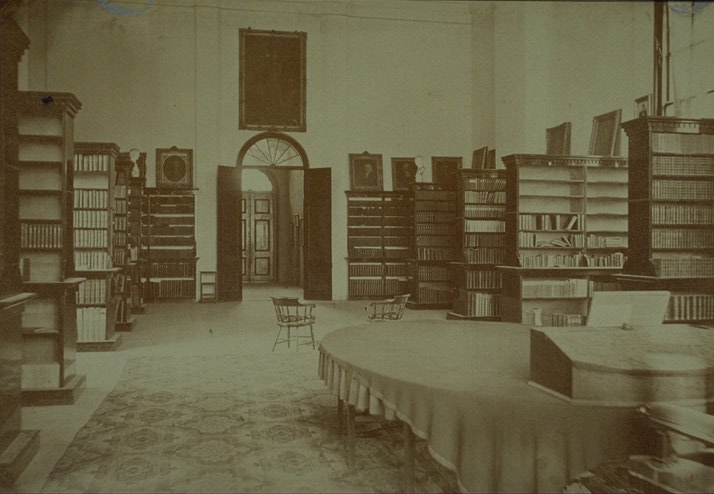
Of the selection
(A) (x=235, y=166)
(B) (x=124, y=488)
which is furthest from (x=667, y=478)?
(A) (x=235, y=166)

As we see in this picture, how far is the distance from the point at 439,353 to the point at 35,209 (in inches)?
159

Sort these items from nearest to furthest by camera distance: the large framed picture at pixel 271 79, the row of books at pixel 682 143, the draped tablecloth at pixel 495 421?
the draped tablecloth at pixel 495 421 < the row of books at pixel 682 143 < the large framed picture at pixel 271 79

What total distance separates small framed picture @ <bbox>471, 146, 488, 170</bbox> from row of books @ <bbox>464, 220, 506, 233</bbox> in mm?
1933

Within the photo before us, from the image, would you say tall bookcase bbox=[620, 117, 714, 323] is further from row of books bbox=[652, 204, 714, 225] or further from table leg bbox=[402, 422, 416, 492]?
table leg bbox=[402, 422, 416, 492]

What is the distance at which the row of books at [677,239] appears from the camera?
20.3 ft

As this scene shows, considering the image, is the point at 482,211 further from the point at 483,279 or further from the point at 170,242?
the point at 170,242

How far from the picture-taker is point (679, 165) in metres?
6.11

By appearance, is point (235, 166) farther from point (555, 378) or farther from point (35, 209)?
point (555, 378)

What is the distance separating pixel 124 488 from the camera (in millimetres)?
2996

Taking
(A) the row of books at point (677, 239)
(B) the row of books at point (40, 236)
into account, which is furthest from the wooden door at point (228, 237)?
(A) the row of books at point (677, 239)

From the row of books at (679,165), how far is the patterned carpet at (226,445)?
163 inches

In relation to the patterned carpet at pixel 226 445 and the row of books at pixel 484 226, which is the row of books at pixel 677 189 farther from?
the patterned carpet at pixel 226 445

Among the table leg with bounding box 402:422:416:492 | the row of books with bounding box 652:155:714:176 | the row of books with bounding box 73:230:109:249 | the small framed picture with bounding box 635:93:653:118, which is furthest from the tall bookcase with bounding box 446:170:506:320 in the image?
the table leg with bounding box 402:422:416:492

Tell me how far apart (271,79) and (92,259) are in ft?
21.6
